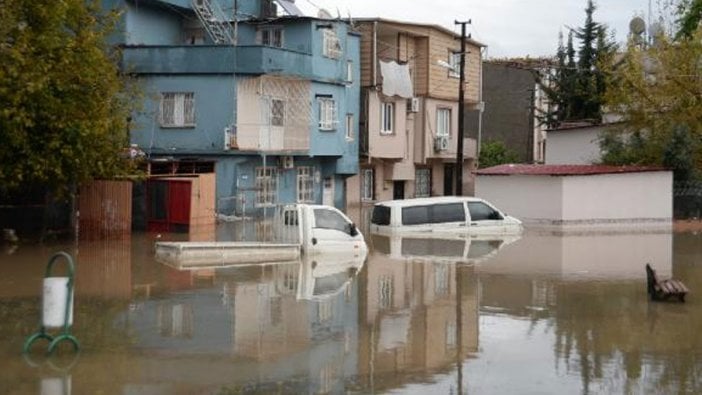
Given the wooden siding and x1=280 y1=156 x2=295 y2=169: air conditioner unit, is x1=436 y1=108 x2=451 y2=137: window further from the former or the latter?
the wooden siding

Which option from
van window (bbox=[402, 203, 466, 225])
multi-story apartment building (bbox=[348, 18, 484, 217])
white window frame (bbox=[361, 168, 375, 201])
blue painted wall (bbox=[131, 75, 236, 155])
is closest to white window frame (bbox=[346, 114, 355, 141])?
multi-story apartment building (bbox=[348, 18, 484, 217])

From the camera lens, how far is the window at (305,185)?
43.7 metres

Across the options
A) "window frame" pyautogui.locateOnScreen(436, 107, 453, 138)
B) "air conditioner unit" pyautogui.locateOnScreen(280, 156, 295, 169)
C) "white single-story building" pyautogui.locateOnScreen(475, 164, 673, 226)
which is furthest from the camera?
"window frame" pyautogui.locateOnScreen(436, 107, 453, 138)

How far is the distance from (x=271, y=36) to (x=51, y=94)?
19965mm

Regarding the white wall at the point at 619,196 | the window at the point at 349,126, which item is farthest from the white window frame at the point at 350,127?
the white wall at the point at 619,196

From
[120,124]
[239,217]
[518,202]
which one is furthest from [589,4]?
[120,124]

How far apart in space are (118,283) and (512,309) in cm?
774

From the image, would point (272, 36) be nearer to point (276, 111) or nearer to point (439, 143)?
point (276, 111)

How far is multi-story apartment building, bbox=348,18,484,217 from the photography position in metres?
49.2

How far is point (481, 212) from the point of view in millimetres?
30625

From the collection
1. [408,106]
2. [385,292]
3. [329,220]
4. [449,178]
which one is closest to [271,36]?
[408,106]

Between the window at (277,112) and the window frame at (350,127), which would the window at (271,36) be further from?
the window frame at (350,127)

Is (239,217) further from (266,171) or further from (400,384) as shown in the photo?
(400,384)

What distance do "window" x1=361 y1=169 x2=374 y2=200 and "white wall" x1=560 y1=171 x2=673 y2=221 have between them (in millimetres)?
15221
